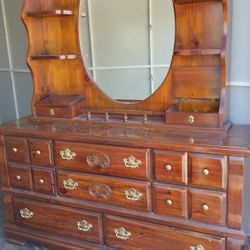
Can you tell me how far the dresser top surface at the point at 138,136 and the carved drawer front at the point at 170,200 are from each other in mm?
212

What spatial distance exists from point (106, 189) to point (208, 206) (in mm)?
542

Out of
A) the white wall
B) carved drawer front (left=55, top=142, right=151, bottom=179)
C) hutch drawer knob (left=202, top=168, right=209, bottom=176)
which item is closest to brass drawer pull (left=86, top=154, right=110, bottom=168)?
carved drawer front (left=55, top=142, right=151, bottom=179)

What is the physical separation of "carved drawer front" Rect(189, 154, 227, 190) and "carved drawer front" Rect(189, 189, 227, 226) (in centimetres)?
4

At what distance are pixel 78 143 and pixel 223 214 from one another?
Result: 0.81 metres

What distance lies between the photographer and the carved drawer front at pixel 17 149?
2105mm

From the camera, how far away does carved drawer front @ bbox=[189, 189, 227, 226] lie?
1634mm

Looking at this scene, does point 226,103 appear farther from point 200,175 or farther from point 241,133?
point 200,175

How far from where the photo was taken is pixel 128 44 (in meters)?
2.02

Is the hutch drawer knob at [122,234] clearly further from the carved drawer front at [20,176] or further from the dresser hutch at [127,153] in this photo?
the carved drawer front at [20,176]

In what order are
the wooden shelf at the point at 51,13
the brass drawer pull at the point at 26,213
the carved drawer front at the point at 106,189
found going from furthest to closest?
the brass drawer pull at the point at 26,213 → the wooden shelf at the point at 51,13 → the carved drawer front at the point at 106,189

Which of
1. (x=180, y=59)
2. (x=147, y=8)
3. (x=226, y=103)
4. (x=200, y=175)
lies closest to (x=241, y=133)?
(x=226, y=103)

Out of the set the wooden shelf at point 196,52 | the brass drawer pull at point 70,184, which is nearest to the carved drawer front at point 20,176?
the brass drawer pull at point 70,184

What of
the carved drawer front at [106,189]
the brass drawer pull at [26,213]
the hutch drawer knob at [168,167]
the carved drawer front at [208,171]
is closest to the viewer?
the carved drawer front at [208,171]

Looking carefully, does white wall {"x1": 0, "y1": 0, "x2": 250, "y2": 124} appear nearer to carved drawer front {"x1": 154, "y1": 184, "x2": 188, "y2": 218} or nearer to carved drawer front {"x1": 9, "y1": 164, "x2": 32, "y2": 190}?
carved drawer front {"x1": 154, "y1": 184, "x2": 188, "y2": 218}
